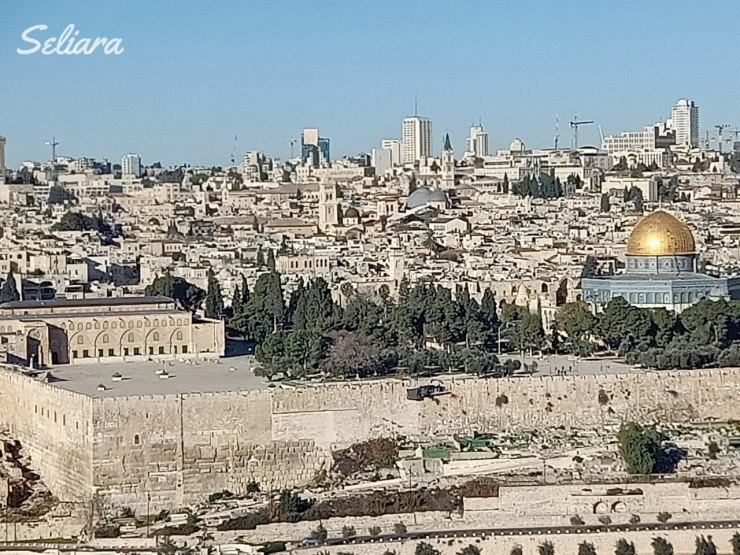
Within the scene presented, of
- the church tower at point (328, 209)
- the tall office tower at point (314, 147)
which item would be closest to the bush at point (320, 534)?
the church tower at point (328, 209)

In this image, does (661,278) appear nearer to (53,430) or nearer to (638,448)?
(638,448)

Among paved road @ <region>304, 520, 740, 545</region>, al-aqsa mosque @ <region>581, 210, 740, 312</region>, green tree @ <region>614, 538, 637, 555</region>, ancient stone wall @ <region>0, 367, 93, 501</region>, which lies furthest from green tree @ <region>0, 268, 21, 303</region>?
green tree @ <region>614, 538, 637, 555</region>

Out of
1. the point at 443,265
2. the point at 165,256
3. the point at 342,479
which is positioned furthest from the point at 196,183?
the point at 342,479

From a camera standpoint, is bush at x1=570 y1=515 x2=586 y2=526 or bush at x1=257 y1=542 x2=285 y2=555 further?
bush at x1=570 y1=515 x2=586 y2=526

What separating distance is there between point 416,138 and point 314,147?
6.23m

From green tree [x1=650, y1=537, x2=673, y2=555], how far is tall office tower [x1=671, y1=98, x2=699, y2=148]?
93.5m

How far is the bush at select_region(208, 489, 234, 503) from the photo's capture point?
20344 mm

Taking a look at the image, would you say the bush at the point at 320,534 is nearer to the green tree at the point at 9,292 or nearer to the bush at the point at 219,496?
the bush at the point at 219,496

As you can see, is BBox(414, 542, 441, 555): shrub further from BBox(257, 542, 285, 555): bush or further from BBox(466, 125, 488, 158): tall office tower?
BBox(466, 125, 488, 158): tall office tower

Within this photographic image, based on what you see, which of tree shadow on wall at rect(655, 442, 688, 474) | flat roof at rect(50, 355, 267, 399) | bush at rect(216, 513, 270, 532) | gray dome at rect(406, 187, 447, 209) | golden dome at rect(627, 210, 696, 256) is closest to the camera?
bush at rect(216, 513, 270, 532)

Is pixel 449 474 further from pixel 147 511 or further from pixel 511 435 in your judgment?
pixel 147 511

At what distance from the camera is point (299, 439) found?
69.0ft

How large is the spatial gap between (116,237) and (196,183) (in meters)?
33.4

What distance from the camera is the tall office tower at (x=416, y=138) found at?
359ft
